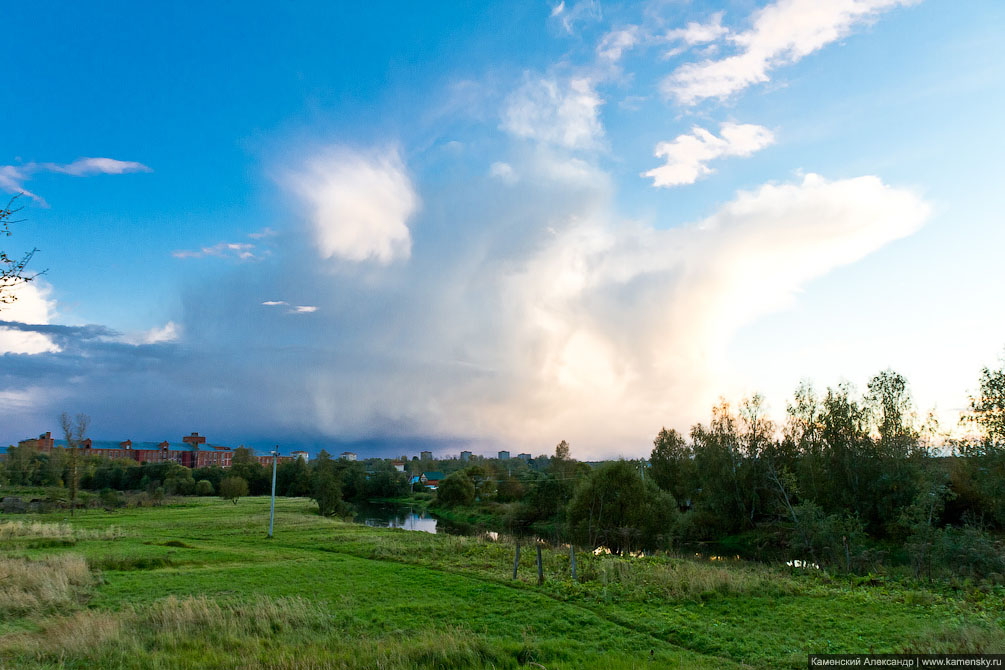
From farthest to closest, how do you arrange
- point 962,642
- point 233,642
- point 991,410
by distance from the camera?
point 991,410, point 233,642, point 962,642

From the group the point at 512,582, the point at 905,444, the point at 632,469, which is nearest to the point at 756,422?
the point at 905,444

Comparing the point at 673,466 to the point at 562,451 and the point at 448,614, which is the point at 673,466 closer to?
the point at 562,451

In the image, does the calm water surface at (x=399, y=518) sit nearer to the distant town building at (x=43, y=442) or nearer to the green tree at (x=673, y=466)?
the green tree at (x=673, y=466)

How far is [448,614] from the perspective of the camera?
16250 mm

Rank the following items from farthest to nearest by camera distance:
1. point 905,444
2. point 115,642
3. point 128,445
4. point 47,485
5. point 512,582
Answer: point 128,445, point 47,485, point 905,444, point 512,582, point 115,642

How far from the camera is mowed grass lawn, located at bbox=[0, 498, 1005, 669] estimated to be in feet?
39.0

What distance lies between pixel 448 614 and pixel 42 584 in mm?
13732

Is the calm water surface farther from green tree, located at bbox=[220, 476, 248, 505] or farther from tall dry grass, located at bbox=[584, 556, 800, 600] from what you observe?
tall dry grass, located at bbox=[584, 556, 800, 600]

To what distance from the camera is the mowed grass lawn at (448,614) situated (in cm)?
1188

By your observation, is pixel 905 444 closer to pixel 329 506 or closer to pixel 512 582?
pixel 512 582

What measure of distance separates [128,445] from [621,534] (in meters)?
207

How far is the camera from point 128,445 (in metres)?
190

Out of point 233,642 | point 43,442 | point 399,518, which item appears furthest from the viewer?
point 43,442

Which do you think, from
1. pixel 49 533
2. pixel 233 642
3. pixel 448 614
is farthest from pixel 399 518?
pixel 233 642
